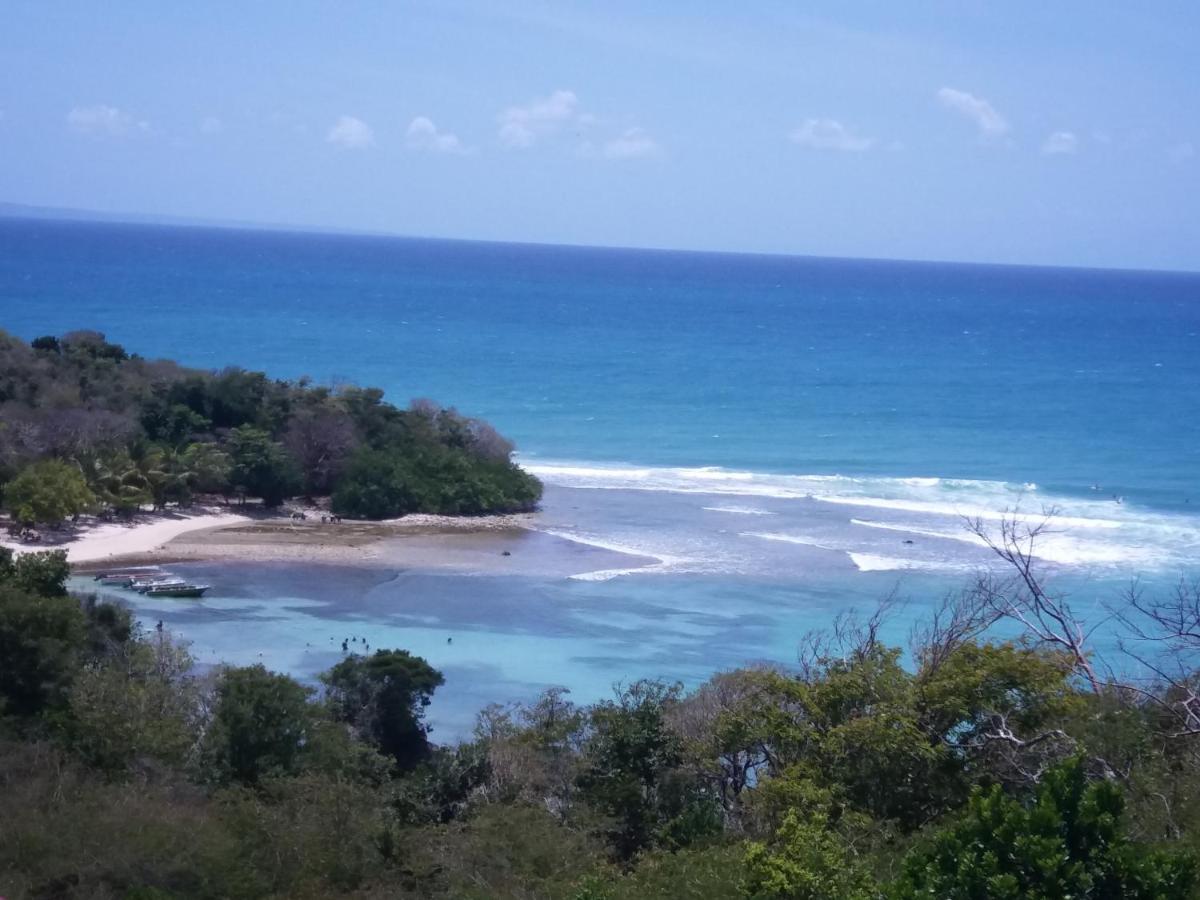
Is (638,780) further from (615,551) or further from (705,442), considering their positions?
(705,442)

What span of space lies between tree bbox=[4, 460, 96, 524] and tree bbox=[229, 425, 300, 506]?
19.3 ft

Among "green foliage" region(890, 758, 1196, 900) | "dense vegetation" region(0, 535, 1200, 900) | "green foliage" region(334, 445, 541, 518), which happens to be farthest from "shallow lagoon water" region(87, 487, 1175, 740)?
"green foliage" region(890, 758, 1196, 900)

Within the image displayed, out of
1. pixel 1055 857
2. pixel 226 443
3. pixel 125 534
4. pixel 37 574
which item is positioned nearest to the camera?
pixel 1055 857

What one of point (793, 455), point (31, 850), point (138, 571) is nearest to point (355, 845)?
point (31, 850)

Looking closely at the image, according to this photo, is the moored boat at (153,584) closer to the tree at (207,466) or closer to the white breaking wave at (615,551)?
the white breaking wave at (615,551)

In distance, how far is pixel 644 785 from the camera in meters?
15.2

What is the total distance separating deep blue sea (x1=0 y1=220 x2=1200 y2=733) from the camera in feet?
86.8

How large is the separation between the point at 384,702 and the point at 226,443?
22.2 meters

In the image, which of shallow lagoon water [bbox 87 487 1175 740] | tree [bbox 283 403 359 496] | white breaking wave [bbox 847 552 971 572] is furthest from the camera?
tree [bbox 283 403 359 496]

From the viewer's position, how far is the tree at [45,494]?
31094 millimetres

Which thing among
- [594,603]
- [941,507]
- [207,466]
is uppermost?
[941,507]

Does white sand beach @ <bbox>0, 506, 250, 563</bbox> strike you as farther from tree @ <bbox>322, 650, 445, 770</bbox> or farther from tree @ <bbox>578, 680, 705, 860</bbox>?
tree @ <bbox>578, 680, 705, 860</bbox>

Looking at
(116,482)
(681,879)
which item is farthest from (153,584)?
(681,879)

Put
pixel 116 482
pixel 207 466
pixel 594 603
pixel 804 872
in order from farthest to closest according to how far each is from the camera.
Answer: pixel 207 466 < pixel 116 482 < pixel 594 603 < pixel 804 872
